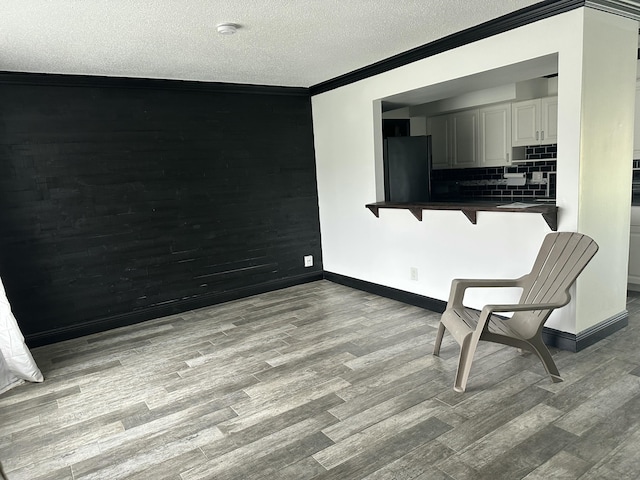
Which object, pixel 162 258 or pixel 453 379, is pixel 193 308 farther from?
pixel 453 379

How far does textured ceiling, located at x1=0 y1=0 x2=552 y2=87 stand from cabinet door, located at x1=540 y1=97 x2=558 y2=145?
1.94 meters

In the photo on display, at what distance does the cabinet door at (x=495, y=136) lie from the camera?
16.9 feet

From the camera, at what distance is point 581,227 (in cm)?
299

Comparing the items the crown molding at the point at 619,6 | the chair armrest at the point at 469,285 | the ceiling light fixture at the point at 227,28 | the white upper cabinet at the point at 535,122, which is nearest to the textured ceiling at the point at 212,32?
the ceiling light fixture at the point at 227,28

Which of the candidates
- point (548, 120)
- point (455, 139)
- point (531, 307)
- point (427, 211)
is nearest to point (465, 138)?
point (455, 139)

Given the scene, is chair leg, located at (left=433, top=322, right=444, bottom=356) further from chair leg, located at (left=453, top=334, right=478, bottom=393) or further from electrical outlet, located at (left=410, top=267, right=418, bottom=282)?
electrical outlet, located at (left=410, top=267, right=418, bottom=282)

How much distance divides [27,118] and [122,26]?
5.13ft

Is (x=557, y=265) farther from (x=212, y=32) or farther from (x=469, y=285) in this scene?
(x=212, y=32)

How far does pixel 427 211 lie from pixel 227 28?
2.28 meters

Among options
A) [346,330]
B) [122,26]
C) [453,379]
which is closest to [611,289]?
[453,379]

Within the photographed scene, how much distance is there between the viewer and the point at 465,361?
2680mm

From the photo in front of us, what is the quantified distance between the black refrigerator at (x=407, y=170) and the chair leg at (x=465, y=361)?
2.25 meters

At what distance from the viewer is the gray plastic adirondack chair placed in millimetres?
2670

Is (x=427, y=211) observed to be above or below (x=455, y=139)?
below
